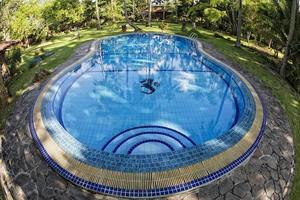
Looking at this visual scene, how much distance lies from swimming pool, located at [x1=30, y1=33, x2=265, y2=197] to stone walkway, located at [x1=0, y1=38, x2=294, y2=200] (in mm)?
251

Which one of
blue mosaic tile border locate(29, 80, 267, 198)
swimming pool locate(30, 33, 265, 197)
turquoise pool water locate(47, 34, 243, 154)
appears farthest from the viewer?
turquoise pool water locate(47, 34, 243, 154)

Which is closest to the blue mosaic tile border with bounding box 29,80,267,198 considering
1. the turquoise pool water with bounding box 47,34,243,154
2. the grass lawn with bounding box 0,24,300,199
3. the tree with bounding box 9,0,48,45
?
the turquoise pool water with bounding box 47,34,243,154

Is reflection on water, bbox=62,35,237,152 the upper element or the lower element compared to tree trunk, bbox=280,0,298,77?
lower

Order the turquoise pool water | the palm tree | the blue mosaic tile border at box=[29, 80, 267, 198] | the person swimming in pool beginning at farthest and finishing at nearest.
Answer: the person swimming in pool, the palm tree, the turquoise pool water, the blue mosaic tile border at box=[29, 80, 267, 198]

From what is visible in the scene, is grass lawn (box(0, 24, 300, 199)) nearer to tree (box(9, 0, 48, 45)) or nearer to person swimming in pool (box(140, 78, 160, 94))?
tree (box(9, 0, 48, 45))

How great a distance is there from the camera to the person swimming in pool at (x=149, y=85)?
44.8 ft

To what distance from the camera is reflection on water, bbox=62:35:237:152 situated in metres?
10.8

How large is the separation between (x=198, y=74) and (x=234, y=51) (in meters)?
4.86

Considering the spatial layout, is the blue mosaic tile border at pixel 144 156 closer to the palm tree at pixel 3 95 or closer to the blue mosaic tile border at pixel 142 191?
the blue mosaic tile border at pixel 142 191

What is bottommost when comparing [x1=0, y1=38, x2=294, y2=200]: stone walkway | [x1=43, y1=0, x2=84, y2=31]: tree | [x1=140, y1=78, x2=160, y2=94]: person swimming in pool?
[x1=0, y1=38, x2=294, y2=200]: stone walkway

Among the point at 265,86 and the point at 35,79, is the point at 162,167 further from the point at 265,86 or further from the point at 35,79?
the point at 35,79

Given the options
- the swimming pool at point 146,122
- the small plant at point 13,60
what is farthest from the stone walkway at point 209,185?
the small plant at point 13,60

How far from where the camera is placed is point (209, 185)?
7.43 metres

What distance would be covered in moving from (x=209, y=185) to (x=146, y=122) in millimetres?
4231
